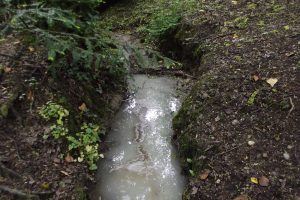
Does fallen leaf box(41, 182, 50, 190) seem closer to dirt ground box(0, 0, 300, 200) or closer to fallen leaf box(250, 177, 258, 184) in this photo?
dirt ground box(0, 0, 300, 200)

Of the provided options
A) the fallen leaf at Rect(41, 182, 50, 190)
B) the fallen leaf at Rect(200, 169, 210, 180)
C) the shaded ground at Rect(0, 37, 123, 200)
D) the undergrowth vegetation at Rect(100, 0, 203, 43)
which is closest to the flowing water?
the shaded ground at Rect(0, 37, 123, 200)

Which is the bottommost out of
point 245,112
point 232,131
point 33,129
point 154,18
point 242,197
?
point 154,18

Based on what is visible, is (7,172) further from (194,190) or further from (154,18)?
(154,18)

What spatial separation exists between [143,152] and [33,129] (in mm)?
1794

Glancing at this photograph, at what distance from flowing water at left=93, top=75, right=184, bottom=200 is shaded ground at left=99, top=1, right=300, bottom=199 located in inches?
12.5

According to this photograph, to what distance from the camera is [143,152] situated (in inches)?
213

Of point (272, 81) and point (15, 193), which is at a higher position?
point (272, 81)

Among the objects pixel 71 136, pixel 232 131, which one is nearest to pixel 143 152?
pixel 71 136

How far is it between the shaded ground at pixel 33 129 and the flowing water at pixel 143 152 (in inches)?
13.1

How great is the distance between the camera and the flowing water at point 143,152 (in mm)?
4832

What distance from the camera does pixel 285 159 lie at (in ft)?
13.9

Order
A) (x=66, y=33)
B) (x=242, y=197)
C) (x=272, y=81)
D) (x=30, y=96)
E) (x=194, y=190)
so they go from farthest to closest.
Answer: (x=272, y=81) → (x=30, y=96) → (x=66, y=33) → (x=194, y=190) → (x=242, y=197)

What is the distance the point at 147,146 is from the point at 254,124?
71.5 inches

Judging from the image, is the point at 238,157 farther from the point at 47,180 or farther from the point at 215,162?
the point at 47,180
